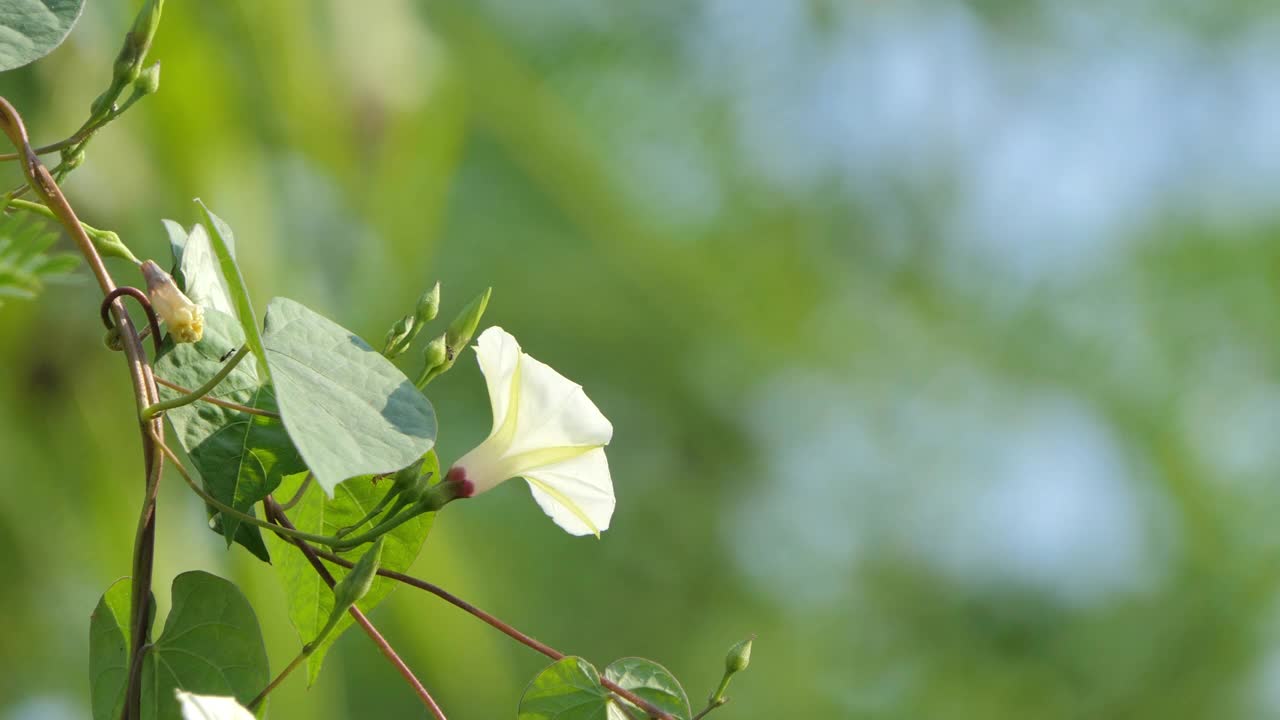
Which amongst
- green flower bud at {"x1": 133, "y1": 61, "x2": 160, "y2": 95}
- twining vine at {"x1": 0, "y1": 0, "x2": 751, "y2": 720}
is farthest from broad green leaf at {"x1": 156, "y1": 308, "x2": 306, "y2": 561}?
green flower bud at {"x1": 133, "y1": 61, "x2": 160, "y2": 95}

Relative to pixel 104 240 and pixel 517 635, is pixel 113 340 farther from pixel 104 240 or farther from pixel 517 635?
pixel 517 635

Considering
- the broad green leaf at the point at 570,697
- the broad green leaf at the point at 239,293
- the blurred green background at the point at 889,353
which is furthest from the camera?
the blurred green background at the point at 889,353

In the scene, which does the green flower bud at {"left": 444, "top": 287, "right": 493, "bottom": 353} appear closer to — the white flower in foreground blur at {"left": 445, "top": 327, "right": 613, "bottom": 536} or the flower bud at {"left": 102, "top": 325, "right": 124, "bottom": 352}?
the white flower in foreground blur at {"left": 445, "top": 327, "right": 613, "bottom": 536}

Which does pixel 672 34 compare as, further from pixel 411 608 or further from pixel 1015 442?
pixel 411 608

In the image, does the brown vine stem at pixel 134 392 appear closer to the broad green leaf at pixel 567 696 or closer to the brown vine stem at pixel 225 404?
the brown vine stem at pixel 225 404

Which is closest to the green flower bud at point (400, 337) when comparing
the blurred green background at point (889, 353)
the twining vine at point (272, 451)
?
the twining vine at point (272, 451)
